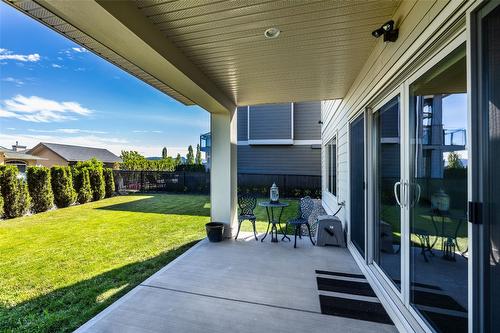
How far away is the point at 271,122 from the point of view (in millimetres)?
11336

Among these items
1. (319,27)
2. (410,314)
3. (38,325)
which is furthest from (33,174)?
(410,314)

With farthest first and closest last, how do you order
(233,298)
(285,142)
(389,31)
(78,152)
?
(78,152)
(285,142)
(233,298)
(389,31)

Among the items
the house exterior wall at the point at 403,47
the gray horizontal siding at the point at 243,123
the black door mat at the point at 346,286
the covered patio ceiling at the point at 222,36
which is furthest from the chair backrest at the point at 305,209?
the gray horizontal siding at the point at 243,123

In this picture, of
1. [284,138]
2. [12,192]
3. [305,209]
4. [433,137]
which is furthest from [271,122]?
[433,137]

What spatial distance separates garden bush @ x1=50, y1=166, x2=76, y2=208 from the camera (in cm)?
830

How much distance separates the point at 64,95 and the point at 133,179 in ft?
24.1

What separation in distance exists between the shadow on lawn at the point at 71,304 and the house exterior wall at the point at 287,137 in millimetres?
8636

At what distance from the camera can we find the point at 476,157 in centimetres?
121

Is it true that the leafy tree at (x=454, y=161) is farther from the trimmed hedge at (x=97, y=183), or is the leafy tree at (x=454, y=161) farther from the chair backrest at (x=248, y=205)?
the trimmed hedge at (x=97, y=183)

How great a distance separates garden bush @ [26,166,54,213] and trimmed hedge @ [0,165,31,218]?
0.36m

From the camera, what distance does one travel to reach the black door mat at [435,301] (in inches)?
60.6

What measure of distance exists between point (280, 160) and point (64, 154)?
2128cm

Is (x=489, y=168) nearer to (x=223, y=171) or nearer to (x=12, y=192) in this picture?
(x=223, y=171)

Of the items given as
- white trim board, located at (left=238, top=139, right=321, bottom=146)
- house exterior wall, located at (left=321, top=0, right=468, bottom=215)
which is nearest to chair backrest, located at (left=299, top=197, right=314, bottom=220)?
house exterior wall, located at (left=321, top=0, right=468, bottom=215)
